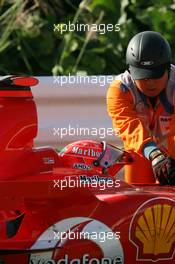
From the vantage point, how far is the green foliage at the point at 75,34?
7602 millimetres

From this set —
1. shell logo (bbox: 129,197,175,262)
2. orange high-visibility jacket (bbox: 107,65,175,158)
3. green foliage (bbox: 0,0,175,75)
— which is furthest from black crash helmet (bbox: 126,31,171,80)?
green foliage (bbox: 0,0,175,75)

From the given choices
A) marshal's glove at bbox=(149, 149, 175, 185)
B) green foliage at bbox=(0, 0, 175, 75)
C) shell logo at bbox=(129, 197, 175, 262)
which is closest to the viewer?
shell logo at bbox=(129, 197, 175, 262)

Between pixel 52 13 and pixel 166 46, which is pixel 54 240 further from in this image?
pixel 52 13

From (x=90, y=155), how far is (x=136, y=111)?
67cm

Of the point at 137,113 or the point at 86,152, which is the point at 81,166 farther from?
the point at 137,113

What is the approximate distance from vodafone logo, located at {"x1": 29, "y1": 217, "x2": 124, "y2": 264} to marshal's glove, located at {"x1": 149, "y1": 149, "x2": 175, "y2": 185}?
0.53m

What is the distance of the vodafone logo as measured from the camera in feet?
13.7

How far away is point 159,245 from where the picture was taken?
14.2 ft

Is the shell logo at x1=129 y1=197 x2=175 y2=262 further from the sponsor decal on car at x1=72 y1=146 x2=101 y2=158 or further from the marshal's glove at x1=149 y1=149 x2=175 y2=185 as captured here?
the sponsor decal on car at x1=72 y1=146 x2=101 y2=158

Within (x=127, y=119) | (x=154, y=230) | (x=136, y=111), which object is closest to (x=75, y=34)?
(x=136, y=111)

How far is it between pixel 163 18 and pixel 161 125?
2480 millimetres

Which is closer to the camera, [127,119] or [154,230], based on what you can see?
[154,230]

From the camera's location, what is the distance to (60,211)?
423 centimetres

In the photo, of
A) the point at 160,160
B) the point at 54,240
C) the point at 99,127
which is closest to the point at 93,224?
the point at 54,240
